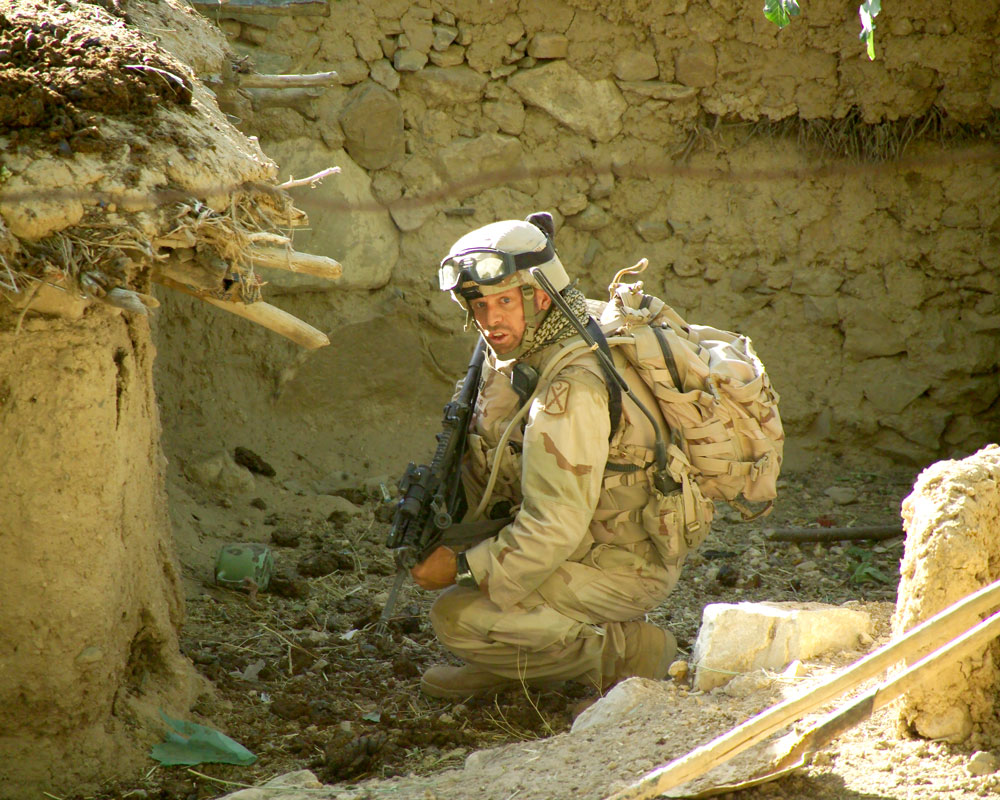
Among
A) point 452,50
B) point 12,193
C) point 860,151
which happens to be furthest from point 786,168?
point 12,193

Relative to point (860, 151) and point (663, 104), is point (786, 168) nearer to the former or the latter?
point (860, 151)

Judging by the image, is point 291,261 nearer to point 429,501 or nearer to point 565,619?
point 429,501

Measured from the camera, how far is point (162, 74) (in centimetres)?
284

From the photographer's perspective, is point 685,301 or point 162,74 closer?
point 162,74

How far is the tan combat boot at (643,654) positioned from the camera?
3721 mm

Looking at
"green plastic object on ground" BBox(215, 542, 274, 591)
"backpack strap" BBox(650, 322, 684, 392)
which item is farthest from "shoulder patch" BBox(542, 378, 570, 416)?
"green plastic object on ground" BBox(215, 542, 274, 591)

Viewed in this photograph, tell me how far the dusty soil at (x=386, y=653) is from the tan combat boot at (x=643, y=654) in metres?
0.22

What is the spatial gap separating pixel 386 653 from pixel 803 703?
2480mm

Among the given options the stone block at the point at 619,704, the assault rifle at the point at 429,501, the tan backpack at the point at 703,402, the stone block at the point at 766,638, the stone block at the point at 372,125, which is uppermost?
the stone block at the point at 372,125

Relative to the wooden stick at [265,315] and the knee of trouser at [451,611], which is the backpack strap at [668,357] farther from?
the wooden stick at [265,315]

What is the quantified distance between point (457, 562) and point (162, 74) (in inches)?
74.2

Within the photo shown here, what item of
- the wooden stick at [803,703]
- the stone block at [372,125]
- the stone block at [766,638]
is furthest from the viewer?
the stone block at [372,125]

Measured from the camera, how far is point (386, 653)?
420cm

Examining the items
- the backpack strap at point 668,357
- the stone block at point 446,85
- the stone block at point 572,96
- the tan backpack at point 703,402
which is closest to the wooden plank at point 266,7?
the stone block at point 446,85
